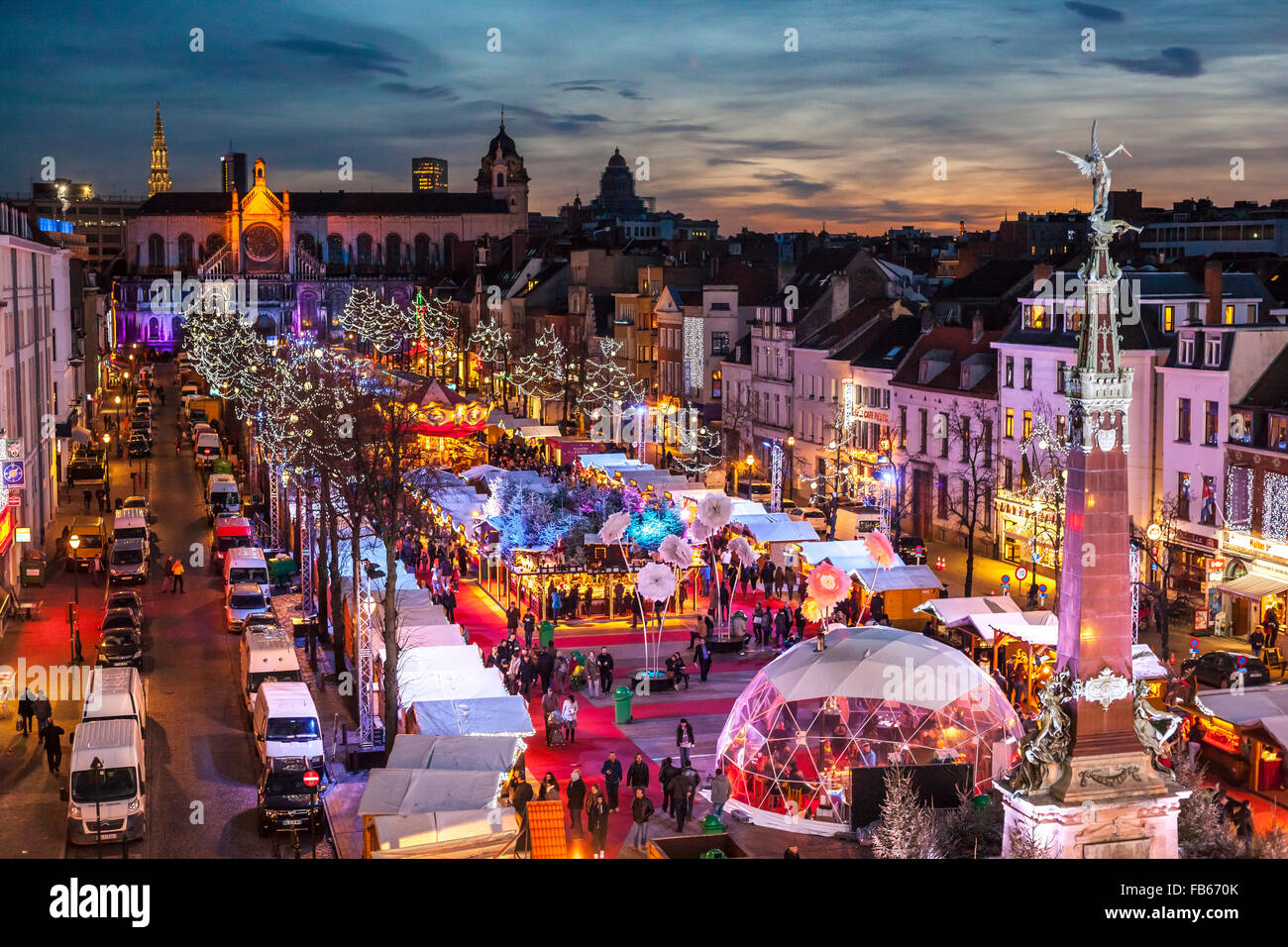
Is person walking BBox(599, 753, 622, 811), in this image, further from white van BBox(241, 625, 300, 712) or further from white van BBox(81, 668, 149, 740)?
white van BBox(81, 668, 149, 740)

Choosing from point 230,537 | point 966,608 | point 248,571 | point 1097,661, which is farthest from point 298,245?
point 1097,661

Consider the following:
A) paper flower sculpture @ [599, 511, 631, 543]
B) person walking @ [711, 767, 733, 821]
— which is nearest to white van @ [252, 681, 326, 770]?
person walking @ [711, 767, 733, 821]

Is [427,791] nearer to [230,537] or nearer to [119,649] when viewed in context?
[119,649]

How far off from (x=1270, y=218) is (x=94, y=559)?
230 feet

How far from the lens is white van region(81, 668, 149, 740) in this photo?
27.6 metres

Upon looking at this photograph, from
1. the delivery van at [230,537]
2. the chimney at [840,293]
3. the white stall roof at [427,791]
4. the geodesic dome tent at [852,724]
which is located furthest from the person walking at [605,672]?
the chimney at [840,293]

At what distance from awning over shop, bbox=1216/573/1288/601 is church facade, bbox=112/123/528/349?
12082 cm

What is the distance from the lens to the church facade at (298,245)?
158500 mm

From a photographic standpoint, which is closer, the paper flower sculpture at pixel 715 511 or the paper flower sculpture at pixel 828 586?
the paper flower sculpture at pixel 828 586

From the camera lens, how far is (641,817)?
24703mm

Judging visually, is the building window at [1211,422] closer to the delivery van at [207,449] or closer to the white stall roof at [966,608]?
the white stall roof at [966,608]

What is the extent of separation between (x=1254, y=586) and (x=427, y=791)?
23.2 metres

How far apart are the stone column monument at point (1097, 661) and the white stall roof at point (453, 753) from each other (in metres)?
7.99
